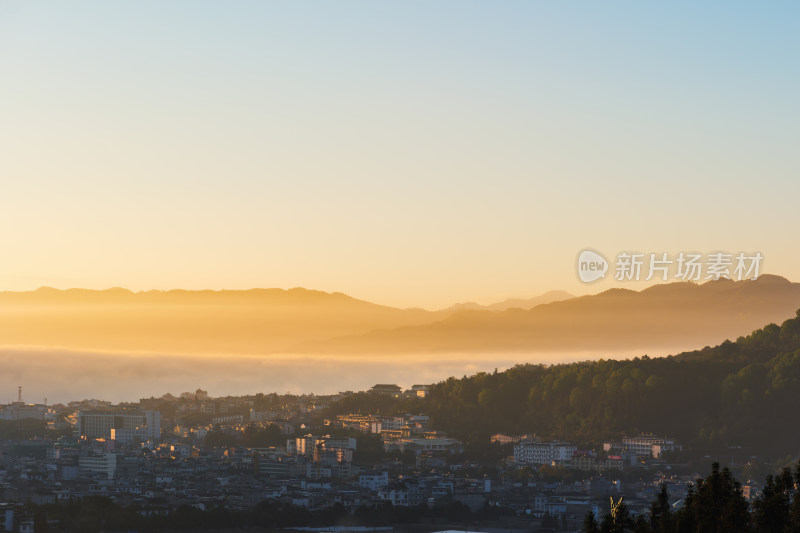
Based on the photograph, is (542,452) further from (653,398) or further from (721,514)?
(721,514)

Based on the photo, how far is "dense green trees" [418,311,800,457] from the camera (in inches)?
2454

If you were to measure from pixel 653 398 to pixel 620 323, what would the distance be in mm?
28008

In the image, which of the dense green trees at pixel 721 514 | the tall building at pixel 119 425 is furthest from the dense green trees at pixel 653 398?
the dense green trees at pixel 721 514

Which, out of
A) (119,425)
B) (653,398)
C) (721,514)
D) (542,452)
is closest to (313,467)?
(542,452)

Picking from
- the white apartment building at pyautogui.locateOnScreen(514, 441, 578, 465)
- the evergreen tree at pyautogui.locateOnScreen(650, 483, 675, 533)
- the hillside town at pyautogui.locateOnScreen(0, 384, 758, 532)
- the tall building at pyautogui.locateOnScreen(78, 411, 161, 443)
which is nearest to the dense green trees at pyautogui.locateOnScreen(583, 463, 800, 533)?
the evergreen tree at pyautogui.locateOnScreen(650, 483, 675, 533)

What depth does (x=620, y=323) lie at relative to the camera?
305 feet

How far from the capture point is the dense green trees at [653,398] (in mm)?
62344

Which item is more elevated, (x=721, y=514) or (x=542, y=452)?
(x=542, y=452)

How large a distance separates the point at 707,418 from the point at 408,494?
53.7ft

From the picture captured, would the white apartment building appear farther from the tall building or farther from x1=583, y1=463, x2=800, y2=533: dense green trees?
x1=583, y1=463, x2=800, y2=533: dense green trees

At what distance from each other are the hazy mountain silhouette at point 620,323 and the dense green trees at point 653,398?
1402cm

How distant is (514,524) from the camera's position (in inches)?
1929

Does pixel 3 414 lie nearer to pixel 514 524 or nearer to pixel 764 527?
pixel 514 524

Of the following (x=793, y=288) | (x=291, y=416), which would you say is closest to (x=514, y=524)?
(x=291, y=416)
